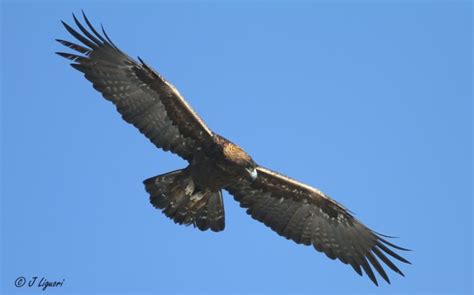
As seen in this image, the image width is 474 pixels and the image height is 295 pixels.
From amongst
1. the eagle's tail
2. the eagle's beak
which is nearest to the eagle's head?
the eagle's beak

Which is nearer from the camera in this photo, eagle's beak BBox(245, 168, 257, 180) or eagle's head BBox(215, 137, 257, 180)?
eagle's head BBox(215, 137, 257, 180)

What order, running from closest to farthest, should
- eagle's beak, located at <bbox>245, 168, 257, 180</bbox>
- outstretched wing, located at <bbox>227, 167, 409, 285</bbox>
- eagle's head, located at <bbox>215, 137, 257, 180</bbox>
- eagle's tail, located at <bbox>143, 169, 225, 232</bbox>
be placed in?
eagle's head, located at <bbox>215, 137, 257, 180</bbox> < eagle's beak, located at <bbox>245, 168, 257, 180</bbox> < eagle's tail, located at <bbox>143, 169, 225, 232</bbox> < outstretched wing, located at <bbox>227, 167, 409, 285</bbox>

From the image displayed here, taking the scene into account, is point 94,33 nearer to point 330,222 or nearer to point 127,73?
point 127,73

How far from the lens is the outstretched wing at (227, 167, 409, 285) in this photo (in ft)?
42.7

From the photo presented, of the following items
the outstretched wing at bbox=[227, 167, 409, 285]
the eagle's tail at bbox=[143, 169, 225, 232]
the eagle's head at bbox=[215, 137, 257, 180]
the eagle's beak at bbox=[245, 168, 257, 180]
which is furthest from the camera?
the outstretched wing at bbox=[227, 167, 409, 285]

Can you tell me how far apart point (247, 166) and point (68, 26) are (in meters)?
3.13

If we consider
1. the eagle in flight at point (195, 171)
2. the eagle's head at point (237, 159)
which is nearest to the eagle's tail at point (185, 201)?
the eagle in flight at point (195, 171)

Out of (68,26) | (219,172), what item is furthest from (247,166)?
(68,26)

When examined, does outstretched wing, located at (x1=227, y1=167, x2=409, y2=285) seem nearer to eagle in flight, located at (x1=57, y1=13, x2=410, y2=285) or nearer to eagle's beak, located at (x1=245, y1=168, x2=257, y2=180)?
eagle in flight, located at (x1=57, y1=13, x2=410, y2=285)

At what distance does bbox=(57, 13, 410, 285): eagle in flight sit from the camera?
1211 centimetres

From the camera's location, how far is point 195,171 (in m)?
12.2

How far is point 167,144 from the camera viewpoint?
40.9 feet

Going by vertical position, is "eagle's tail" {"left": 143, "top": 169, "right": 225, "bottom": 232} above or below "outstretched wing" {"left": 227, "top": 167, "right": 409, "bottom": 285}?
below

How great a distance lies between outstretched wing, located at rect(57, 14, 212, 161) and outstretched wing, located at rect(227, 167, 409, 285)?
122cm
